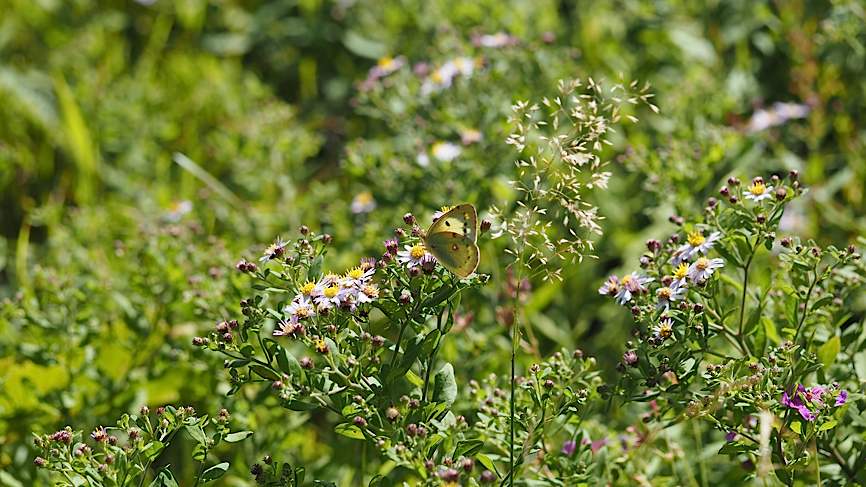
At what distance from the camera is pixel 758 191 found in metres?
1.61

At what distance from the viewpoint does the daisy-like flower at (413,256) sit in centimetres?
146

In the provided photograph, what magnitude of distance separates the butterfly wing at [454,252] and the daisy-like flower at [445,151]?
0.94m

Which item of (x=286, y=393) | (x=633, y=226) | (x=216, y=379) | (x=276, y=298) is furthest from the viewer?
(x=633, y=226)

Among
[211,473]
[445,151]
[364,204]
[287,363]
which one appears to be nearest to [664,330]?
[287,363]

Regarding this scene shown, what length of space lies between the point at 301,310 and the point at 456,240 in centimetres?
25

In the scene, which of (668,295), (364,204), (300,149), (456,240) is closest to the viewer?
(456,240)

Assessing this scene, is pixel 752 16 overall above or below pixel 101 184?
above

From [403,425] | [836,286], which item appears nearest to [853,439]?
[836,286]

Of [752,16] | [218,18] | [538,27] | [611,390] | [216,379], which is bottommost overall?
[216,379]

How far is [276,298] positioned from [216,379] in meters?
0.24

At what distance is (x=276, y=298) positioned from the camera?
2.21 meters

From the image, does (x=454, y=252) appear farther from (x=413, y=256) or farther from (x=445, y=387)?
(x=445, y=387)

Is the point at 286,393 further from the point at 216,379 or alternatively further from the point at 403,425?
the point at 216,379

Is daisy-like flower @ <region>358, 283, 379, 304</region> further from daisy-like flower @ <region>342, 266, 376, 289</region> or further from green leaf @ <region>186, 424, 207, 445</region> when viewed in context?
green leaf @ <region>186, 424, 207, 445</region>
